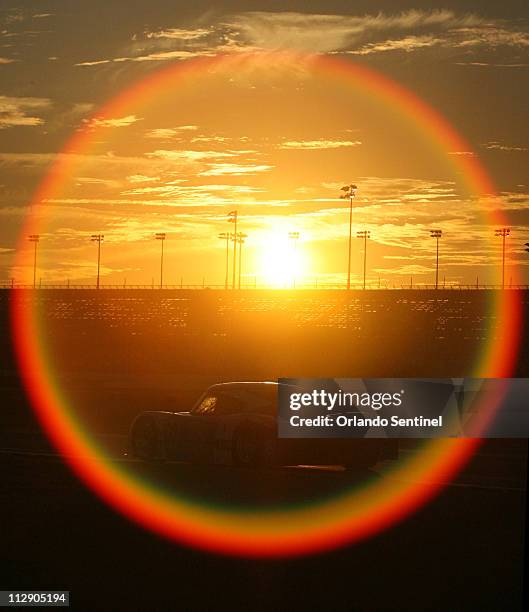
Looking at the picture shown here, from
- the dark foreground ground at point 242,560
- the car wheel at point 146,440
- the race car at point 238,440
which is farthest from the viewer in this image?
the car wheel at point 146,440

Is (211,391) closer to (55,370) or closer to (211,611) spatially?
(211,611)

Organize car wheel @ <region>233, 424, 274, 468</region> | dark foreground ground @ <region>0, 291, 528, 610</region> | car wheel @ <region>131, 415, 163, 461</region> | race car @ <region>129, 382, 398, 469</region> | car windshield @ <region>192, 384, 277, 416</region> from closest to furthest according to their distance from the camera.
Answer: dark foreground ground @ <region>0, 291, 528, 610</region>
race car @ <region>129, 382, 398, 469</region>
car wheel @ <region>233, 424, 274, 468</region>
car windshield @ <region>192, 384, 277, 416</region>
car wheel @ <region>131, 415, 163, 461</region>

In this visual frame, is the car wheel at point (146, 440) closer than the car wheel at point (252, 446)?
No

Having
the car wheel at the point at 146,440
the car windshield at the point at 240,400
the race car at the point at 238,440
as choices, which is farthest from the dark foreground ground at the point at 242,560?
the car windshield at the point at 240,400

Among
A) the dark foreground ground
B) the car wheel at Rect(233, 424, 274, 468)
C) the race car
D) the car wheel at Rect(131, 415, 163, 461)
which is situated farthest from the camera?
the car wheel at Rect(131, 415, 163, 461)

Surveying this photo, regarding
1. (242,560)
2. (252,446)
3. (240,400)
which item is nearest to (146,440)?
(240,400)

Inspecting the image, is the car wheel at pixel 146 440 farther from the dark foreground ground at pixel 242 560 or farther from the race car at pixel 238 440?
the dark foreground ground at pixel 242 560

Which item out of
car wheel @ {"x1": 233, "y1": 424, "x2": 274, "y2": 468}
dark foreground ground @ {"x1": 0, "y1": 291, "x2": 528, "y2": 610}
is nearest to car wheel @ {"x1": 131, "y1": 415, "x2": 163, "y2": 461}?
dark foreground ground @ {"x1": 0, "y1": 291, "x2": 528, "y2": 610}

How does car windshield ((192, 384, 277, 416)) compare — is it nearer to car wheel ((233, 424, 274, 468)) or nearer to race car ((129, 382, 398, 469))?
race car ((129, 382, 398, 469))
